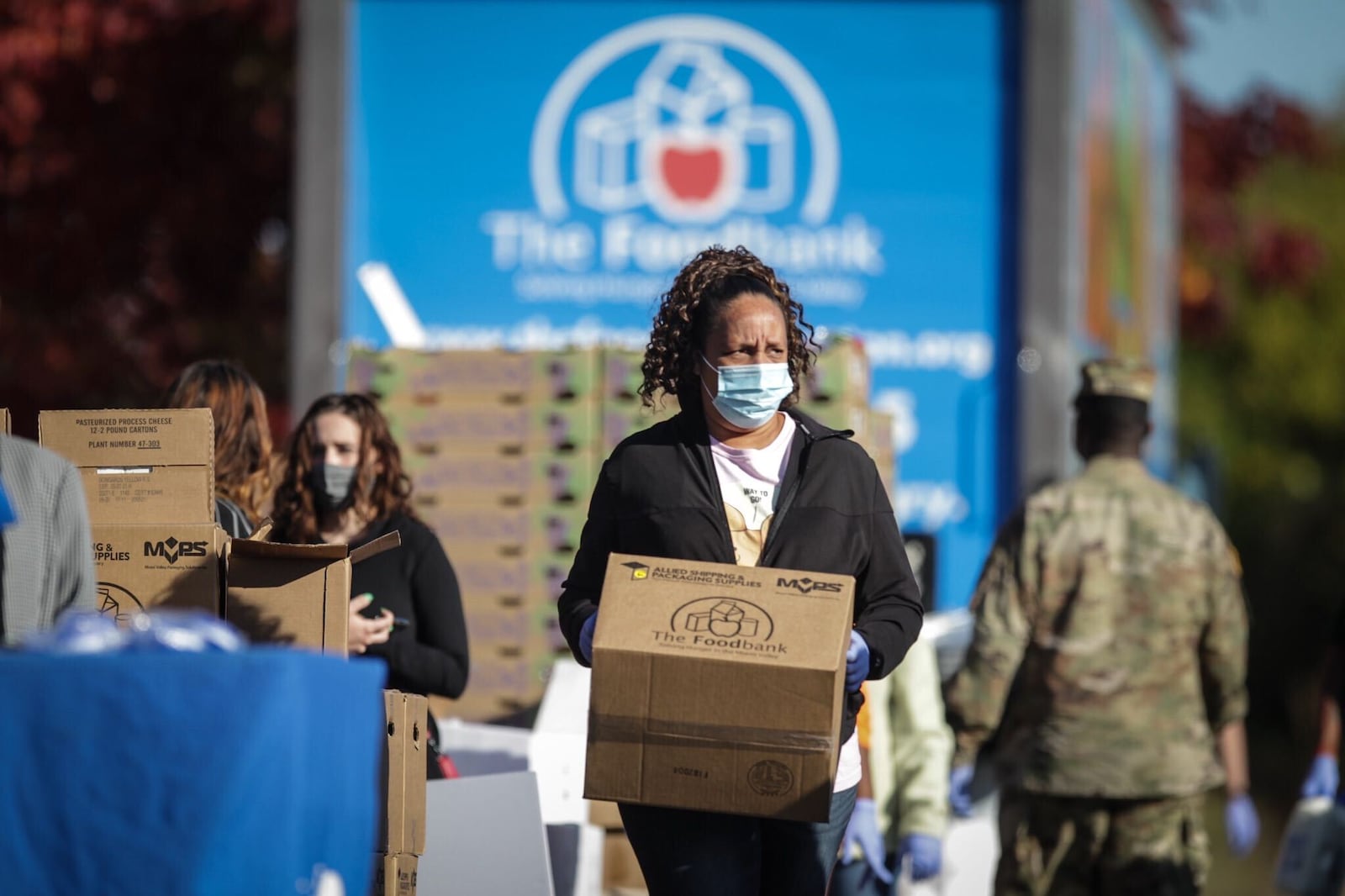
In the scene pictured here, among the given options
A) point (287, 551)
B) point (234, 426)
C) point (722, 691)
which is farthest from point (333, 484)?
point (722, 691)

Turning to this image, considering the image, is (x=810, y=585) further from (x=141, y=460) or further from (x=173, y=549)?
(x=141, y=460)

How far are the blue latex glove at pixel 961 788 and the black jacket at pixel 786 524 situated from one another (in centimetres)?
192

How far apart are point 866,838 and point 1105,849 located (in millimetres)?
940

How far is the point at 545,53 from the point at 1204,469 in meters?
8.72

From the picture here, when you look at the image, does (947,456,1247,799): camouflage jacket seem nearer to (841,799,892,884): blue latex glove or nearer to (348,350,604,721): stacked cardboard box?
(841,799,892,884): blue latex glove

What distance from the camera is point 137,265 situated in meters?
10.8

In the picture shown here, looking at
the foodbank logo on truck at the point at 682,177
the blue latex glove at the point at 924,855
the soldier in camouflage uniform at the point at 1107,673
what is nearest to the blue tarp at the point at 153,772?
the blue latex glove at the point at 924,855

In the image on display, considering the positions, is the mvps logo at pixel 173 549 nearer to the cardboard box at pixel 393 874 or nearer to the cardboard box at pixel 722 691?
the cardboard box at pixel 393 874

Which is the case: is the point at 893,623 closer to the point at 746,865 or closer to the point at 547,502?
the point at 746,865

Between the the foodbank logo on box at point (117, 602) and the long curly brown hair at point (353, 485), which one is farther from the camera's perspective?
the long curly brown hair at point (353, 485)

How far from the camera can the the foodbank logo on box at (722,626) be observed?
405cm

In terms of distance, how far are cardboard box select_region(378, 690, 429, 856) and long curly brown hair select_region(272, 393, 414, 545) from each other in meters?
0.96

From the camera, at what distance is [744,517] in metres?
4.36

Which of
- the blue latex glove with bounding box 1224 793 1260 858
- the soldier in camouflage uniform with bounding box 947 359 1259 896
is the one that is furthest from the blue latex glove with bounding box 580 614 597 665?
the blue latex glove with bounding box 1224 793 1260 858
